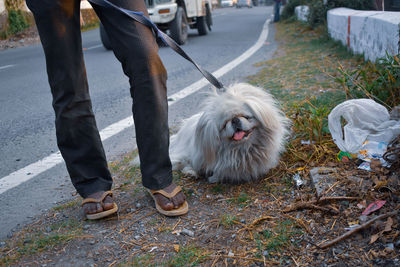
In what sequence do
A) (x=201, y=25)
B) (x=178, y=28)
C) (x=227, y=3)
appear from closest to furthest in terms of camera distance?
(x=178, y=28), (x=201, y=25), (x=227, y=3)

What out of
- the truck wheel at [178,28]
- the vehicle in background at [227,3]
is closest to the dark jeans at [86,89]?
the truck wheel at [178,28]

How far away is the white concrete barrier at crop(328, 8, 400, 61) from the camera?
3.79 metres

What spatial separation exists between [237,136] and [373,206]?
84 centimetres

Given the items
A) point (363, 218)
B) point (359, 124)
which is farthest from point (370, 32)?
point (363, 218)

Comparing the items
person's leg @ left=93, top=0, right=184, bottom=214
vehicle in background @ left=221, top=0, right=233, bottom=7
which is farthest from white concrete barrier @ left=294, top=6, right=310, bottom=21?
vehicle in background @ left=221, top=0, right=233, bottom=7

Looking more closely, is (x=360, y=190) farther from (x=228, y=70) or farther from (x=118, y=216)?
(x=228, y=70)

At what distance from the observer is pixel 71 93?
7.17 feet

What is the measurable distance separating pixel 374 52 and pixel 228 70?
2.35 metres

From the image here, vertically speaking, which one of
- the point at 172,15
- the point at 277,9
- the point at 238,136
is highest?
the point at 172,15

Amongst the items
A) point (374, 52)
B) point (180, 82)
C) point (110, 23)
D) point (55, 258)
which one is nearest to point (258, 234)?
point (55, 258)

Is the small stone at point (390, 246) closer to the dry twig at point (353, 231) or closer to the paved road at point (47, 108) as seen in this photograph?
the dry twig at point (353, 231)

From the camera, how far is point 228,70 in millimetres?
6223

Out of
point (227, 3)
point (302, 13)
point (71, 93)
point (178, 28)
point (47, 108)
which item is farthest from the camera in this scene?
point (227, 3)

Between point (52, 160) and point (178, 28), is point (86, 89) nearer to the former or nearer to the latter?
point (52, 160)
